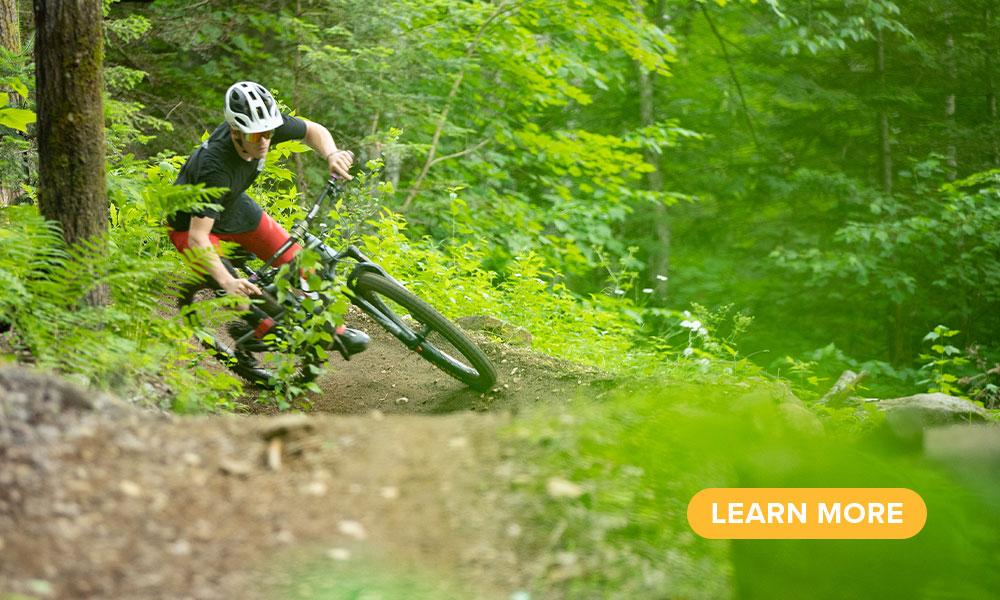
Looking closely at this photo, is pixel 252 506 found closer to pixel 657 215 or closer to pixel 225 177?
pixel 225 177

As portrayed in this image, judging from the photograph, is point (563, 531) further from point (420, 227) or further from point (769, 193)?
point (769, 193)

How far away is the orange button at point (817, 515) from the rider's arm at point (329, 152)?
3.80 metres

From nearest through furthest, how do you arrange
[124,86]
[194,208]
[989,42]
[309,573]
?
[309,573], [194,208], [124,86], [989,42]

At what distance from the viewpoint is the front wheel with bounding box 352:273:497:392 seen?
6109 mm

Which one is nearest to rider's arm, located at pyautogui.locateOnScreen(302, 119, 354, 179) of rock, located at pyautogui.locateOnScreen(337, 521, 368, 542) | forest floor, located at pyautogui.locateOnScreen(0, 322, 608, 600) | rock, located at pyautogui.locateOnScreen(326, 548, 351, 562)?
forest floor, located at pyautogui.locateOnScreen(0, 322, 608, 600)

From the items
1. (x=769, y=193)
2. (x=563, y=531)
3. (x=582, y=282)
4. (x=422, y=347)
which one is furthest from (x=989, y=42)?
(x=563, y=531)

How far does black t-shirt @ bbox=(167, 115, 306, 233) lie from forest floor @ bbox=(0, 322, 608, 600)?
2.86 meters

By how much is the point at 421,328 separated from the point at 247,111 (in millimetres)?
1832

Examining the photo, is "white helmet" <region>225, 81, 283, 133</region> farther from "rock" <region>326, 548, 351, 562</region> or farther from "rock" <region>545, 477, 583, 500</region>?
"rock" <region>326, 548, 351, 562</region>

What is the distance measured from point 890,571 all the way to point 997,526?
0.39 m

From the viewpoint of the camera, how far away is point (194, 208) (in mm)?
5246

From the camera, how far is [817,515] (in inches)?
114

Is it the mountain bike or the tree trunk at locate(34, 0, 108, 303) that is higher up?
the tree trunk at locate(34, 0, 108, 303)

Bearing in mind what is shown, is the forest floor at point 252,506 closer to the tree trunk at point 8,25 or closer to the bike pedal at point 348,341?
the bike pedal at point 348,341
